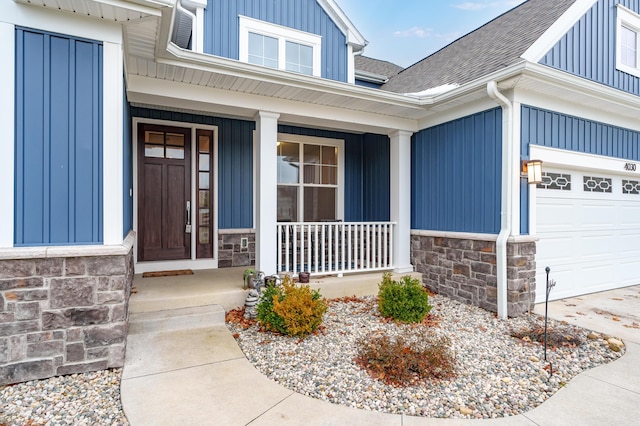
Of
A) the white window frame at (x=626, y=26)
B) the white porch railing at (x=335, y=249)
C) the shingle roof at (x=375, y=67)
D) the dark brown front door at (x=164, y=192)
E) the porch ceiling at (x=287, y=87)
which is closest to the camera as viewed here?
the porch ceiling at (x=287, y=87)

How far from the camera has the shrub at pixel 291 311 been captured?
11.2ft

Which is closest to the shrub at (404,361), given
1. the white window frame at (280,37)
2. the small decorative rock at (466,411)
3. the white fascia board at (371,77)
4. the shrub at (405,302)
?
the small decorative rock at (466,411)

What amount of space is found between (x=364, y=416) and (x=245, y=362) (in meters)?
1.18

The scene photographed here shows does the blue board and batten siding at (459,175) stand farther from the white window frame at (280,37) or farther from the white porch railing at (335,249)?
the white window frame at (280,37)

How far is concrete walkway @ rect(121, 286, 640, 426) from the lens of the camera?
2.20 m

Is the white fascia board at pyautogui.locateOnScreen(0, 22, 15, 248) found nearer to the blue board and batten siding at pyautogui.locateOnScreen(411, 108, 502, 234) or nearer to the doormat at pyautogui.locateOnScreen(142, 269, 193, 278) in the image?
the doormat at pyautogui.locateOnScreen(142, 269, 193, 278)

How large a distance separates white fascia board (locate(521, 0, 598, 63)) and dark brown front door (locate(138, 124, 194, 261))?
5.04 meters

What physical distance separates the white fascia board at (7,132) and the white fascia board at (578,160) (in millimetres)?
5260

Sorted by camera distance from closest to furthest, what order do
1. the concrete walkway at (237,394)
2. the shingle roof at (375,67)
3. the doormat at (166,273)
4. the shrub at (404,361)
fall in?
1. the concrete walkway at (237,394)
2. the shrub at (404,361)
3. the doormat at (166,273)
4. the shingle roof at (375,67)

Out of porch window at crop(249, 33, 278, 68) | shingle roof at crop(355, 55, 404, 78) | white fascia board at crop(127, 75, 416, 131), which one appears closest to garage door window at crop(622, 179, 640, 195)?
white fascia board at crop(127, 75, 416, 131)

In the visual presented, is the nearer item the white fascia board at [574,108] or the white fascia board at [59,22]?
the white fascia board at [59,22]

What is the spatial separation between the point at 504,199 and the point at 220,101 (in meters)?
3.65

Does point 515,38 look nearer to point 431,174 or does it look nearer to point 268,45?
point 431,174

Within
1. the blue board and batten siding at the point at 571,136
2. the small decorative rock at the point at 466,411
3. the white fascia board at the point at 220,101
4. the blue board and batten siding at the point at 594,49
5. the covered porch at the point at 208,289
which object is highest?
the blue board and batten siding at the point at 594,49
